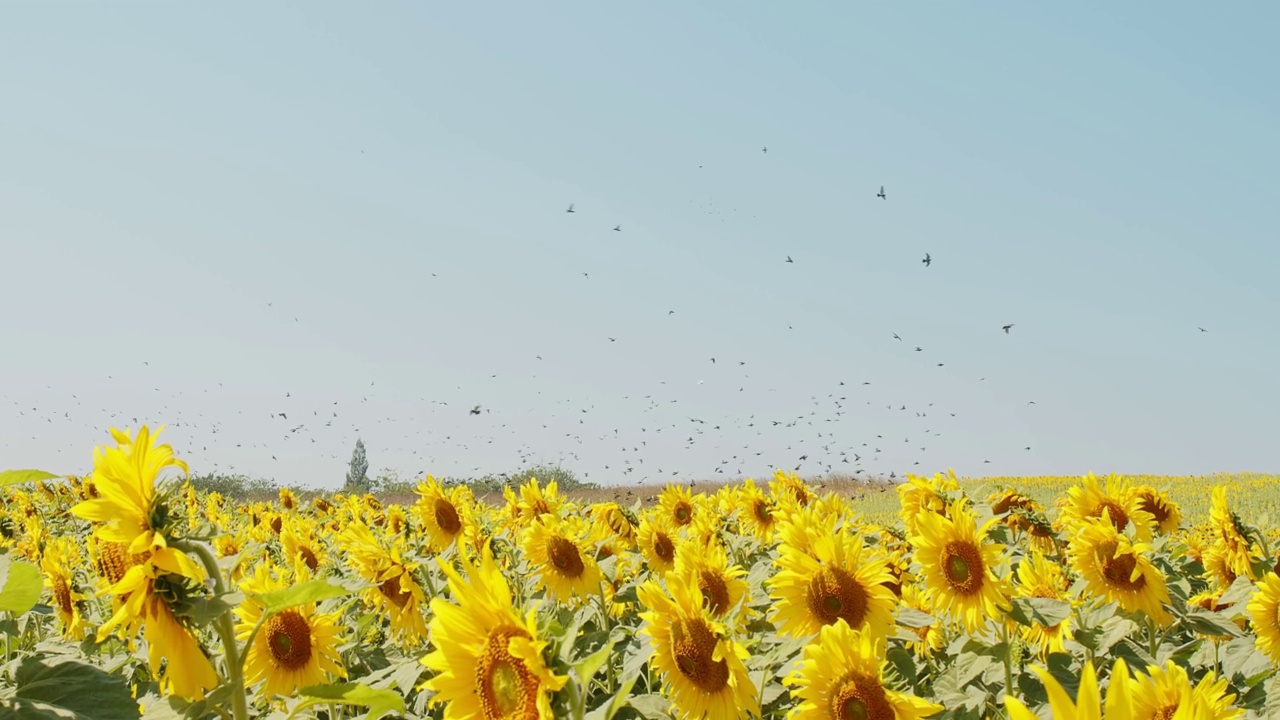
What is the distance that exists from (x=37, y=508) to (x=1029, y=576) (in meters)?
10.9

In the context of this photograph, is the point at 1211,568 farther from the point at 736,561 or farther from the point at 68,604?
the point at 68,604

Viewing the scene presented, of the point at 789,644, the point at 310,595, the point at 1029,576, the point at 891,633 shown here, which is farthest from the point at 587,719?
the point at 1029,576

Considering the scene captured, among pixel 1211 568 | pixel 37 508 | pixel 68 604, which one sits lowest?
pixel 1211 568

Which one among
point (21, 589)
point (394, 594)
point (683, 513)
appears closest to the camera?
point (21, 589)

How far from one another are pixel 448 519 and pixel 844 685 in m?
3.85

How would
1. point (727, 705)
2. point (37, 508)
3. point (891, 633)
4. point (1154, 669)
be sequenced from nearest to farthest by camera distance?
point (1154, 669)
point (727, 705)
point (891, 633)
point (37, 508)

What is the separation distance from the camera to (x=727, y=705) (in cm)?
302

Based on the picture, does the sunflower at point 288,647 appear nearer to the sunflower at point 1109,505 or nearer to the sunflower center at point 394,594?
the sunflower center at point 394,594

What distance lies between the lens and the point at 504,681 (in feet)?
6.48

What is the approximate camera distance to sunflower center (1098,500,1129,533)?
523cm

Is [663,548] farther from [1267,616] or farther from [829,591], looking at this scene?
[1267,616]

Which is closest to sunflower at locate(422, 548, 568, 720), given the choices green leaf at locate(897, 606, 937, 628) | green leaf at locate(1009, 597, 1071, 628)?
green leaf at locate(897, 606, 937, 628)

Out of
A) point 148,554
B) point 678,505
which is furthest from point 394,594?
point 148,554

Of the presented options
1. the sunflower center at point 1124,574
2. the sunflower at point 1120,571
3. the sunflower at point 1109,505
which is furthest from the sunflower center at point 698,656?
the sunflower at point 1109,505
